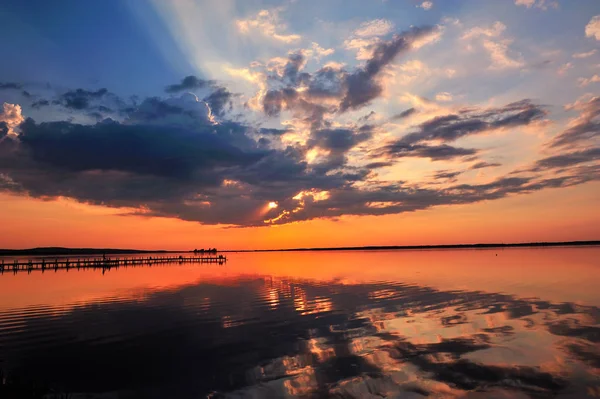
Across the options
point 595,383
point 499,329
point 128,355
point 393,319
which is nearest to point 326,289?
point 393,319

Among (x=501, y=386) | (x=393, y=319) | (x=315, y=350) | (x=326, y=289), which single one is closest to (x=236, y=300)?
(x=326, y=289)

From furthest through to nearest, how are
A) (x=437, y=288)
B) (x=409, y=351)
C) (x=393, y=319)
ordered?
(x=437, y=288) < (x=393, y=319) < (x=409, y=351)

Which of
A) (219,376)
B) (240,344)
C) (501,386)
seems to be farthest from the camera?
(240,344)

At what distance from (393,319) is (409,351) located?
8.23 metres

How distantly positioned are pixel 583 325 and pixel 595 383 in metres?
11.7

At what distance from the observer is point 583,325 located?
24391mm

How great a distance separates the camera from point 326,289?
159ft

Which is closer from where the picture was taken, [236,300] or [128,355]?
[128,355]

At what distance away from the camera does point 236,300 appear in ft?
131

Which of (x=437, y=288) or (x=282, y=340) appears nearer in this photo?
(x=282, y=340)

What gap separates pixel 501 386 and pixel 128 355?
17472mm

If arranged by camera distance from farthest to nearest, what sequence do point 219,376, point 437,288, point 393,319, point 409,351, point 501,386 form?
point 437,288, point 393,319, point 409,351, point 219,376, point 501,386

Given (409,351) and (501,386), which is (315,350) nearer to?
(409,351)

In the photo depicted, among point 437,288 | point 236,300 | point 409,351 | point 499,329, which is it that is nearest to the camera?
point 409,351
